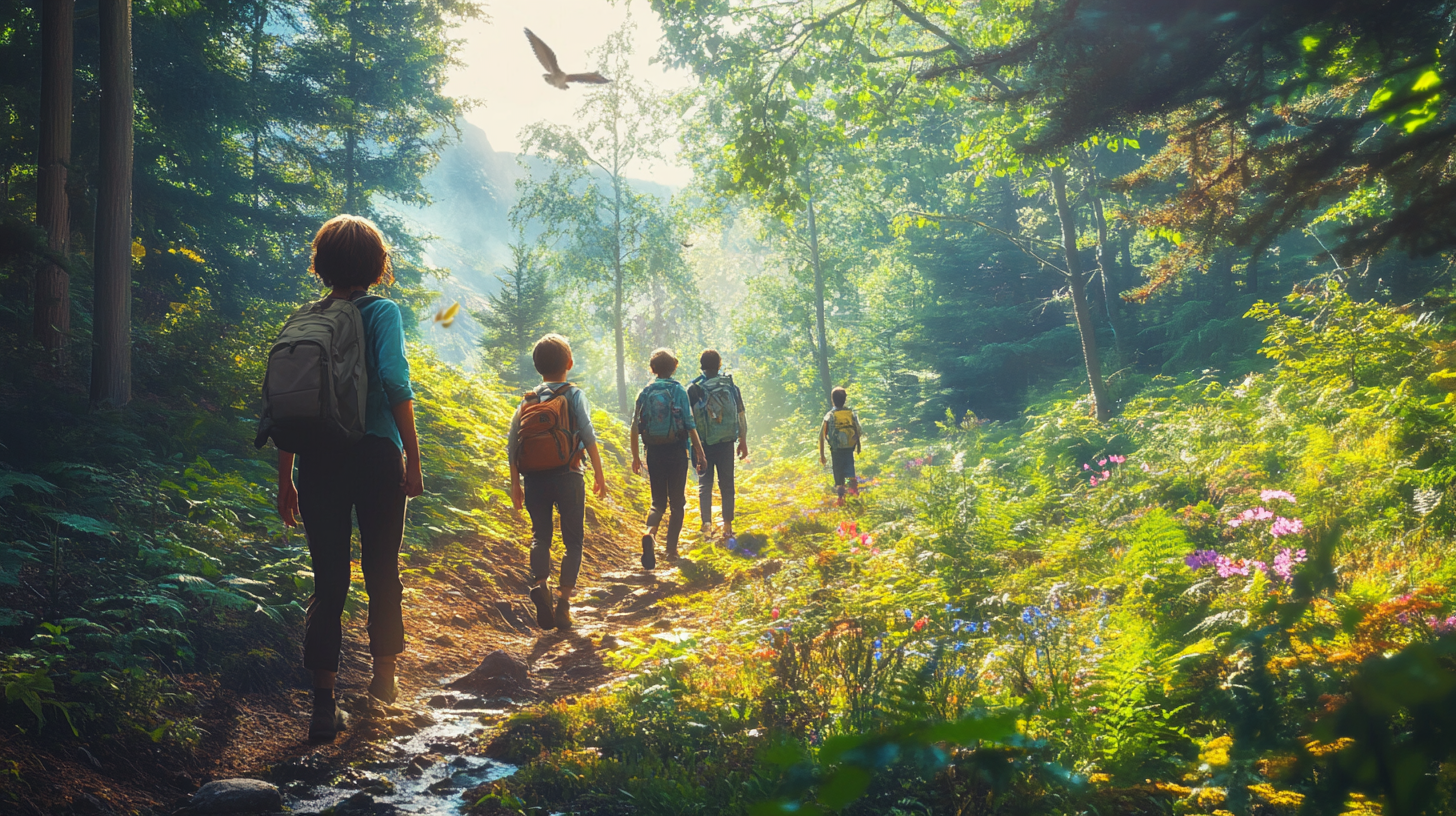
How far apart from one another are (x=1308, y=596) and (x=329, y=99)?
79.8ft

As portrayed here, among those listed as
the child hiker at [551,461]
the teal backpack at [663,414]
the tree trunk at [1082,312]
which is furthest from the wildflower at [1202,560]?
the tree trunk at [1082,312]

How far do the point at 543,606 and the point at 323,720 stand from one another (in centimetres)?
249

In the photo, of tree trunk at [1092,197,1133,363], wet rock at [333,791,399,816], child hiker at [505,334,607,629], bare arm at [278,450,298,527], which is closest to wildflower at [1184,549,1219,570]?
child hiker at [505,334,607,629]

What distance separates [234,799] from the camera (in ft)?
8.98

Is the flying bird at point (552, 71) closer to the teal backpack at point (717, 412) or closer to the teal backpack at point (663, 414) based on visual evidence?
the teal backpack at point (663, 414)

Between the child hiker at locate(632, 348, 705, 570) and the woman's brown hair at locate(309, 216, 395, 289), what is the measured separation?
12.4 ft

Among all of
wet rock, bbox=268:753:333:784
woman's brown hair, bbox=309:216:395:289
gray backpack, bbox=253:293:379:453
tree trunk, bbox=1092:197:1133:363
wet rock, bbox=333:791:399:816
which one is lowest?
wet rock, bbox=333:791:399:816

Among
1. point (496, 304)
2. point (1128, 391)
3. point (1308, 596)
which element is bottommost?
point (1308, 596)

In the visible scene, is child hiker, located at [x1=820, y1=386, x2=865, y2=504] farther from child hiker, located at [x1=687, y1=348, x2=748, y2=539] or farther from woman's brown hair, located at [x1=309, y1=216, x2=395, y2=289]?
woman's brown hair, located at [x1=309, y1=216, x2=395, y2=289]

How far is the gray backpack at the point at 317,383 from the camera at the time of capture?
3.18 metres

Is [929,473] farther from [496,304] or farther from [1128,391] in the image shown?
[496,304]

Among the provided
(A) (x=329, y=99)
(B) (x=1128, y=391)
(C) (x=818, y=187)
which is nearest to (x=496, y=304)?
(A) (x=329, y=99)

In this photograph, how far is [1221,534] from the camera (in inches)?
213

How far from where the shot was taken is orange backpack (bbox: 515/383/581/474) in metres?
5.53
